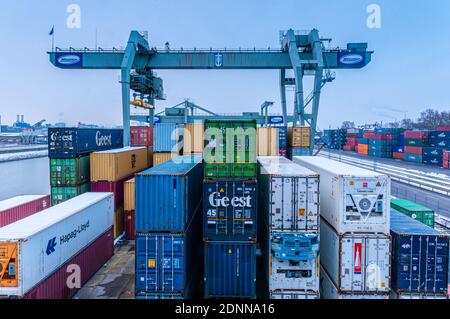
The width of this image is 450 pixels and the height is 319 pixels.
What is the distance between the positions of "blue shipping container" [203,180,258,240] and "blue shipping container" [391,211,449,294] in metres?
5.97

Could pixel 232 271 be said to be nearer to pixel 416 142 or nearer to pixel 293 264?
pixel 293 264

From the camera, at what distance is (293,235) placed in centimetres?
1171

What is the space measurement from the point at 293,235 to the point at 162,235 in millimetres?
5073

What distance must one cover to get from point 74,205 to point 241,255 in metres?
9.85

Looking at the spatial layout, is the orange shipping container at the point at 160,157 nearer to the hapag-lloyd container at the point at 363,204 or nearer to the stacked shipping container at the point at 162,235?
the stacked shipping container at the point at 162,235

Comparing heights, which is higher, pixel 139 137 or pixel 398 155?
pixel 139 137

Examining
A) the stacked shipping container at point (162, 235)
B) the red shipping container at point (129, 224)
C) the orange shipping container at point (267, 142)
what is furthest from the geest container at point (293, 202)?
the red shipping container at point (129, 224)

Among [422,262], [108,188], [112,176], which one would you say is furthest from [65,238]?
[422,262]

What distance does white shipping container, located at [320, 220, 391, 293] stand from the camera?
1164 centimetres

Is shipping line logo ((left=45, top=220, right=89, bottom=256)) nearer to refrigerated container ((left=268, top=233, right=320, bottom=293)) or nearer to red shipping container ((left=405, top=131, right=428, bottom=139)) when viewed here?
refrigerated container ((left=268, top=233, right=320, bottom=293))
